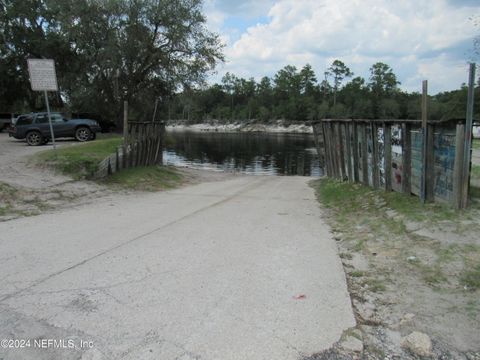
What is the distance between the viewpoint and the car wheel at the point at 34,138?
21.4 meters

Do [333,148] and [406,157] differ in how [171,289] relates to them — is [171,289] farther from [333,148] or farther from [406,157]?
[333,148]

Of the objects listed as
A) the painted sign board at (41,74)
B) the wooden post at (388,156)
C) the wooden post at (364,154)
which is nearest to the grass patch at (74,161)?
the painted sign board at (41,74)

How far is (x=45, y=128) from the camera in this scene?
851 inches

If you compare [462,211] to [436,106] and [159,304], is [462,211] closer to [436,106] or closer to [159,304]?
[159,304]

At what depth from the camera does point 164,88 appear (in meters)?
36.4

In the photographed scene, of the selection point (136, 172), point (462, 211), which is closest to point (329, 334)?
point (462, 211)

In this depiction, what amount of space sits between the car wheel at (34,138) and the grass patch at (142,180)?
26.3 feet

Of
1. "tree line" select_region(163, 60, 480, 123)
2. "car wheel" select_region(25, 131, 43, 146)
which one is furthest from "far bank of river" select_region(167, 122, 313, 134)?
"car wheel" select_region(25, 131, 43, 146)

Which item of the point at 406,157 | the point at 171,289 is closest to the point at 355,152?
the point at 406,157

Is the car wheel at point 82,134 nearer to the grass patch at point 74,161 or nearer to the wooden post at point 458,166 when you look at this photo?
the grass patch at point 74,161

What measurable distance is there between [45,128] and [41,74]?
387 inches

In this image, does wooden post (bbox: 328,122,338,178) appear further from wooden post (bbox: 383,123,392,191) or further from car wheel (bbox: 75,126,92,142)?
car wheel (bbox: 75,126,92,142)

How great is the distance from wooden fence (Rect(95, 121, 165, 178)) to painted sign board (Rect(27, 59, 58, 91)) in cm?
280

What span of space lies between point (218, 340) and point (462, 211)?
487cm
